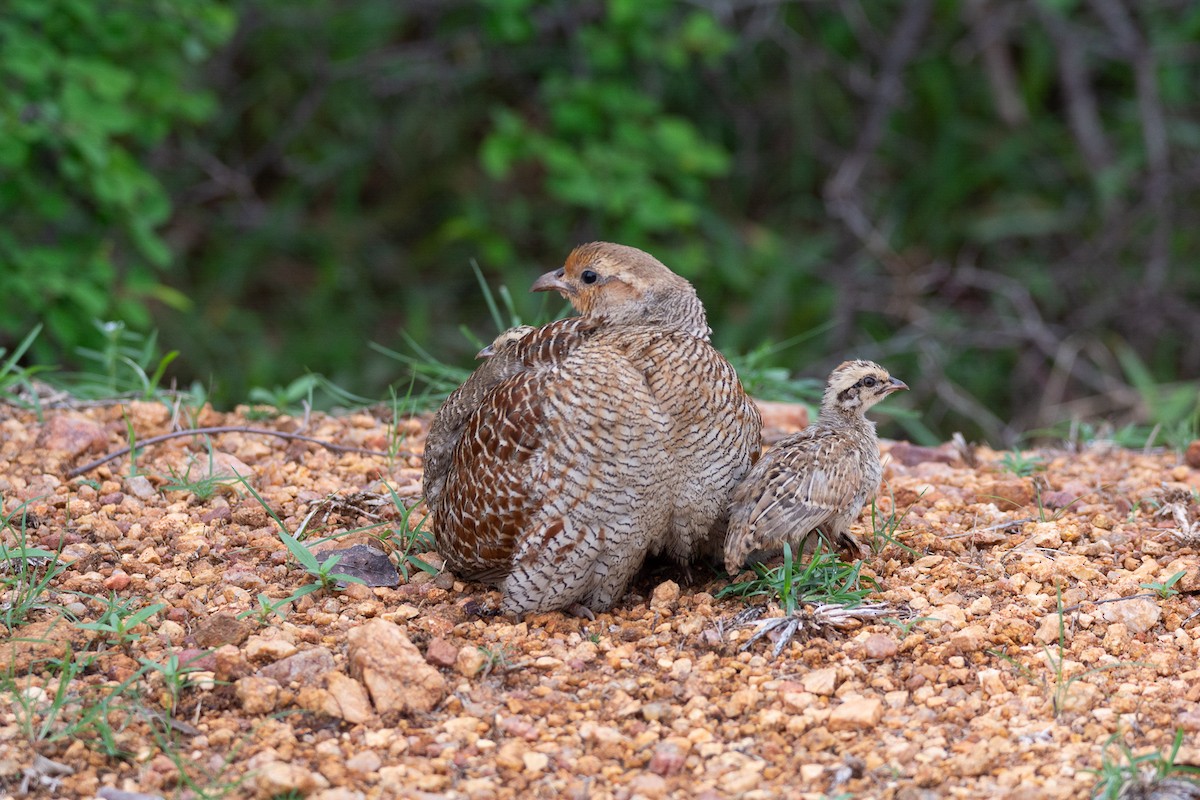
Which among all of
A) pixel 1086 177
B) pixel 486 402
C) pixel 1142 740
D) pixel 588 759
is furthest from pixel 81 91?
pixel 1086 177

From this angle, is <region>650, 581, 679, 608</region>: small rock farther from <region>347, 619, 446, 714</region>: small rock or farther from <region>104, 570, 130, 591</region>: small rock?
<region>104, 570, 130, 591</region>: small rock

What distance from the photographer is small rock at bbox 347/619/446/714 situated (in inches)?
139

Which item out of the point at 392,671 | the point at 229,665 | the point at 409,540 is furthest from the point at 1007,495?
the point at 229,665

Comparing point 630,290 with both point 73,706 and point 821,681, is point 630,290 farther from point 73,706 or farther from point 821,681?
point 73,706

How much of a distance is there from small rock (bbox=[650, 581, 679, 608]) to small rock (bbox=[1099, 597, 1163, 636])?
118 centimetres

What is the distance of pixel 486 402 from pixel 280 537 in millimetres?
776

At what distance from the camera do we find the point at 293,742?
11.1 ft

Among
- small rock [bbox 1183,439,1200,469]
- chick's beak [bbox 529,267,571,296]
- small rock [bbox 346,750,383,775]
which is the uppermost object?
chick's beak [bbox 529,267,571,296]

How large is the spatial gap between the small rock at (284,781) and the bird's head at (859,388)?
209 centimetres

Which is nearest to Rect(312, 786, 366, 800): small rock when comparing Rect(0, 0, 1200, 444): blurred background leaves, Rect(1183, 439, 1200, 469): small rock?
Rect(1183, 439, 1200, 469): small rock

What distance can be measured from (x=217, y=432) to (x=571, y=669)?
2016 millimetres

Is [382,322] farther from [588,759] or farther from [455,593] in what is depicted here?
[588,759]

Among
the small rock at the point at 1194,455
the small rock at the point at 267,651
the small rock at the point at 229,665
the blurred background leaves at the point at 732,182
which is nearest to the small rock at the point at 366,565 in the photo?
the small rock at the point at 267,651

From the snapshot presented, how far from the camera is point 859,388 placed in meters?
4.54
